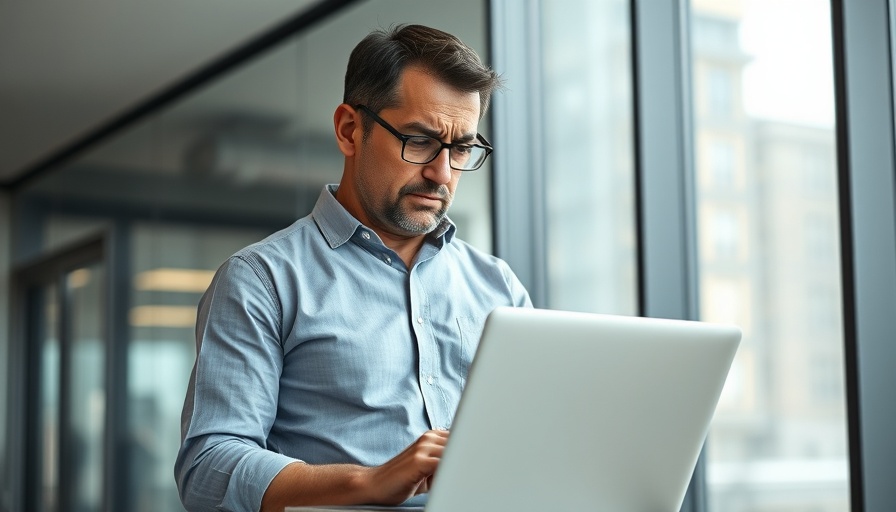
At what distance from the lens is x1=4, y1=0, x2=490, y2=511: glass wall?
3.85m

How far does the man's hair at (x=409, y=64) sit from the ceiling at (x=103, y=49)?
2585 millimetres

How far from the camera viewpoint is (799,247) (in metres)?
2.22

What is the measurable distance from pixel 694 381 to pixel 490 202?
197 centimetres

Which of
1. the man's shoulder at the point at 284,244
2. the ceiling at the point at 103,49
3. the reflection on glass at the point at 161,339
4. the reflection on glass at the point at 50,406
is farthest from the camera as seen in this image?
the reflection on glass at the point at 50,406

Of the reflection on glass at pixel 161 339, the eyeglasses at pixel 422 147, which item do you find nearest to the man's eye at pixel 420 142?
the eyeglasses at pixel 422 147

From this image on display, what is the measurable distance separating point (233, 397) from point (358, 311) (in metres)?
0.24

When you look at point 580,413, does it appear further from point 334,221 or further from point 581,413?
point 334,221

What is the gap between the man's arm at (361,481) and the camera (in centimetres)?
109

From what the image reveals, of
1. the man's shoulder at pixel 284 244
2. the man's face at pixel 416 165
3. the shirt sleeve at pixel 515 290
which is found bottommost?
the shirt sleeve at pixel 515 290

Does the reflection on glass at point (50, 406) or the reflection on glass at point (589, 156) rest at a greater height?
the reflection on glass at point (589, 156)

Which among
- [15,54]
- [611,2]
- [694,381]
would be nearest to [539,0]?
[611,2]

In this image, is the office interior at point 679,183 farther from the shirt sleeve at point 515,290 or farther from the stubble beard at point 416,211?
the stubble beard at point 416,211

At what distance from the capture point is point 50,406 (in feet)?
23.6

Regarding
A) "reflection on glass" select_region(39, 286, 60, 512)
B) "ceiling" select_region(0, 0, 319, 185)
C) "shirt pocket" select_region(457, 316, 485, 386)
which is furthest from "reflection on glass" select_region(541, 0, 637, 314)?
"reflection on glass" select_region(39, 286, 60, 512)
